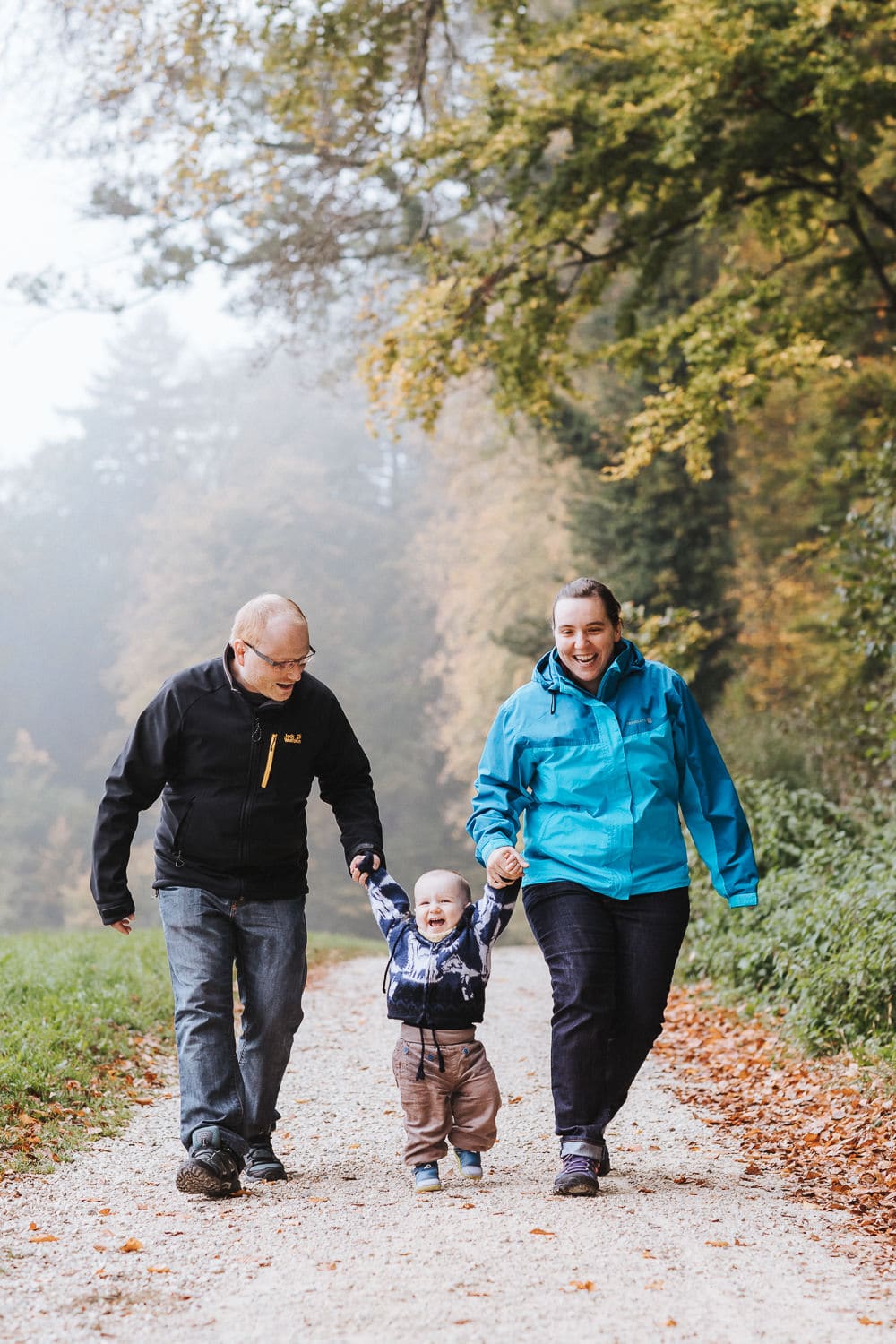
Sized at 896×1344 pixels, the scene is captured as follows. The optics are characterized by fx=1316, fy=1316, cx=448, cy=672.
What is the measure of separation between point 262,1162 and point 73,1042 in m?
2.43

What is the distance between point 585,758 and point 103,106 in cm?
924

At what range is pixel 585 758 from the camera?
14.5ft

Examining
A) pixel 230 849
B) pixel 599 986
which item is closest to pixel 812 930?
pixel 599 986

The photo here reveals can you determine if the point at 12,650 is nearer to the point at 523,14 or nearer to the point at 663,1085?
the point at 523,14

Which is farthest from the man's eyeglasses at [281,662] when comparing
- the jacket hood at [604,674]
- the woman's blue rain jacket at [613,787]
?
the jacket hood at [604,674]

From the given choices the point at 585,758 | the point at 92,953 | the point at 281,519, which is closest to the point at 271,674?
the point at 585,758

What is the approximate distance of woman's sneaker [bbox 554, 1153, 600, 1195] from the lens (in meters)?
4.18

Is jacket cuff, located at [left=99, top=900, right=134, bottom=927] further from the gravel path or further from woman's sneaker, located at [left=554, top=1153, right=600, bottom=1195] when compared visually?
woman's sneaker, located at [left=554, top=1153, right=600, bottom=1195]

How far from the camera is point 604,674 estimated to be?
4500mm

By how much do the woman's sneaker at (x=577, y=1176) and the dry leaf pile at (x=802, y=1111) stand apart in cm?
73

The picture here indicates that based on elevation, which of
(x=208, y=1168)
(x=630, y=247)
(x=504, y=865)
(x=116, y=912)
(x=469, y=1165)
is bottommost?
(x=469, y=1165)

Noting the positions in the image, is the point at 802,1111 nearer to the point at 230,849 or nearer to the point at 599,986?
the point at 599,986

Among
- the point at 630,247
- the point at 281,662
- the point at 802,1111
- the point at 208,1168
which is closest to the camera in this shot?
the point at 208,1168

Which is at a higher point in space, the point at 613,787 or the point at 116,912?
the point at 613,787
